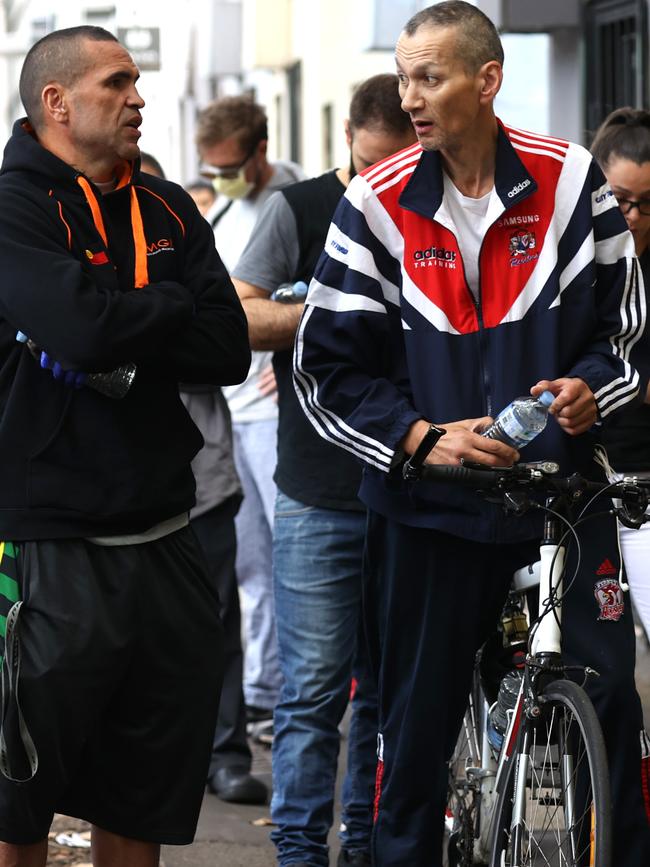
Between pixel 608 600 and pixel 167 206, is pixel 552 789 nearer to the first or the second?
pixel 608 600

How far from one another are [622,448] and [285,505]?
1037 millimetres

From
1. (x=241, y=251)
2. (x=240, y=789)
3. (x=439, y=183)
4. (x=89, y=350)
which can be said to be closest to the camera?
(x=89, y=350)

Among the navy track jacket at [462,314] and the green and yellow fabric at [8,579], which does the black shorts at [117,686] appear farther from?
the navy track jacket at [462,314]

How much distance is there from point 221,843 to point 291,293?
191 cm

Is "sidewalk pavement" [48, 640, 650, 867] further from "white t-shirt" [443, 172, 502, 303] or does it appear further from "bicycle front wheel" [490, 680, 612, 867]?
"white t-shirt" [443, 172, 502, 303]

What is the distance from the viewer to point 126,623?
382 cm

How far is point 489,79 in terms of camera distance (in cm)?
418

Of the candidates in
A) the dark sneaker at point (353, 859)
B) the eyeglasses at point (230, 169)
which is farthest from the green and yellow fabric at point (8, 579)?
the eyeglasses at point (230, 169)

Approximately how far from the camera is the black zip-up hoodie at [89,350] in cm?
364

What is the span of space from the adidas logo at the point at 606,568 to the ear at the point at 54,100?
1.66m

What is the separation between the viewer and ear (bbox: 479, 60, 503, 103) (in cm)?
416

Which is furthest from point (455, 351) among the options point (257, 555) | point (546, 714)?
point (257, 555)

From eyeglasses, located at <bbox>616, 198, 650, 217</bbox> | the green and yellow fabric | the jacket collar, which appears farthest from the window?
the green and yellow fabric

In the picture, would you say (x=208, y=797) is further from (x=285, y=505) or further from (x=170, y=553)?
(x=170, y=553)
